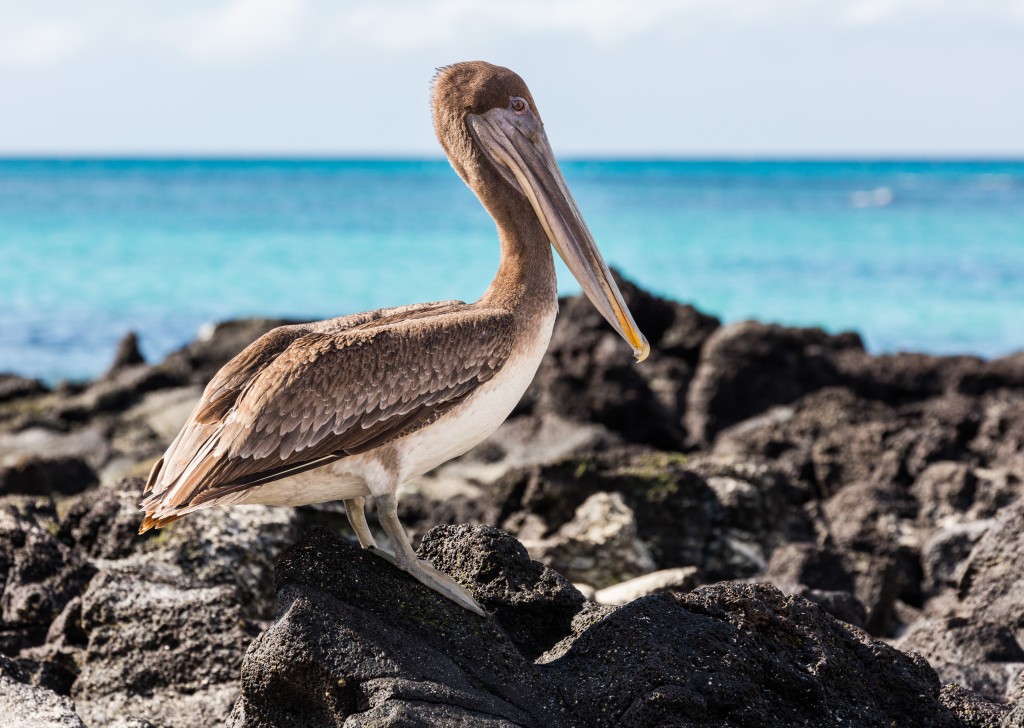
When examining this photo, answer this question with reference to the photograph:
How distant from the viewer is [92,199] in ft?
250

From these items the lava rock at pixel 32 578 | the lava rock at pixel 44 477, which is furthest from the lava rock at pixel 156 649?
the lava rock at pixel 44 477

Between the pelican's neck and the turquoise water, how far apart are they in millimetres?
17549

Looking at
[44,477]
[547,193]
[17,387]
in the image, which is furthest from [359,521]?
[17,387]

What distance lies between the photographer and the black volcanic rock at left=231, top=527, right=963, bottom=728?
11.7 ft

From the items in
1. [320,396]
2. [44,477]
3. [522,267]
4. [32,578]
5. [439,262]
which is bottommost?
[439,262]

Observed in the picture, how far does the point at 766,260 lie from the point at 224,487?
120 feet

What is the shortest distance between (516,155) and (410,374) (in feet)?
3.47

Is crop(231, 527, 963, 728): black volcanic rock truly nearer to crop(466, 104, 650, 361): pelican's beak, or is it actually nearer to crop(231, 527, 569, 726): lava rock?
crop(231, 527, 569, 726): lava rock

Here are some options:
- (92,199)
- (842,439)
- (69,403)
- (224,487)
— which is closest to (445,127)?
(224,487)

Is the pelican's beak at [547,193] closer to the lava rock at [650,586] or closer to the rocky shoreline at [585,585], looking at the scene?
the rocky shoreline at [585,585]

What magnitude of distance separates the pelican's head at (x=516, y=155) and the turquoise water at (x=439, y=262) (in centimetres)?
1743

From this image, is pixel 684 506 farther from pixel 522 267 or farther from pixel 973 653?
pixel 522 267

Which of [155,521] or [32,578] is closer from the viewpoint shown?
[155,521]

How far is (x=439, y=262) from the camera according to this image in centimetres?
3978
